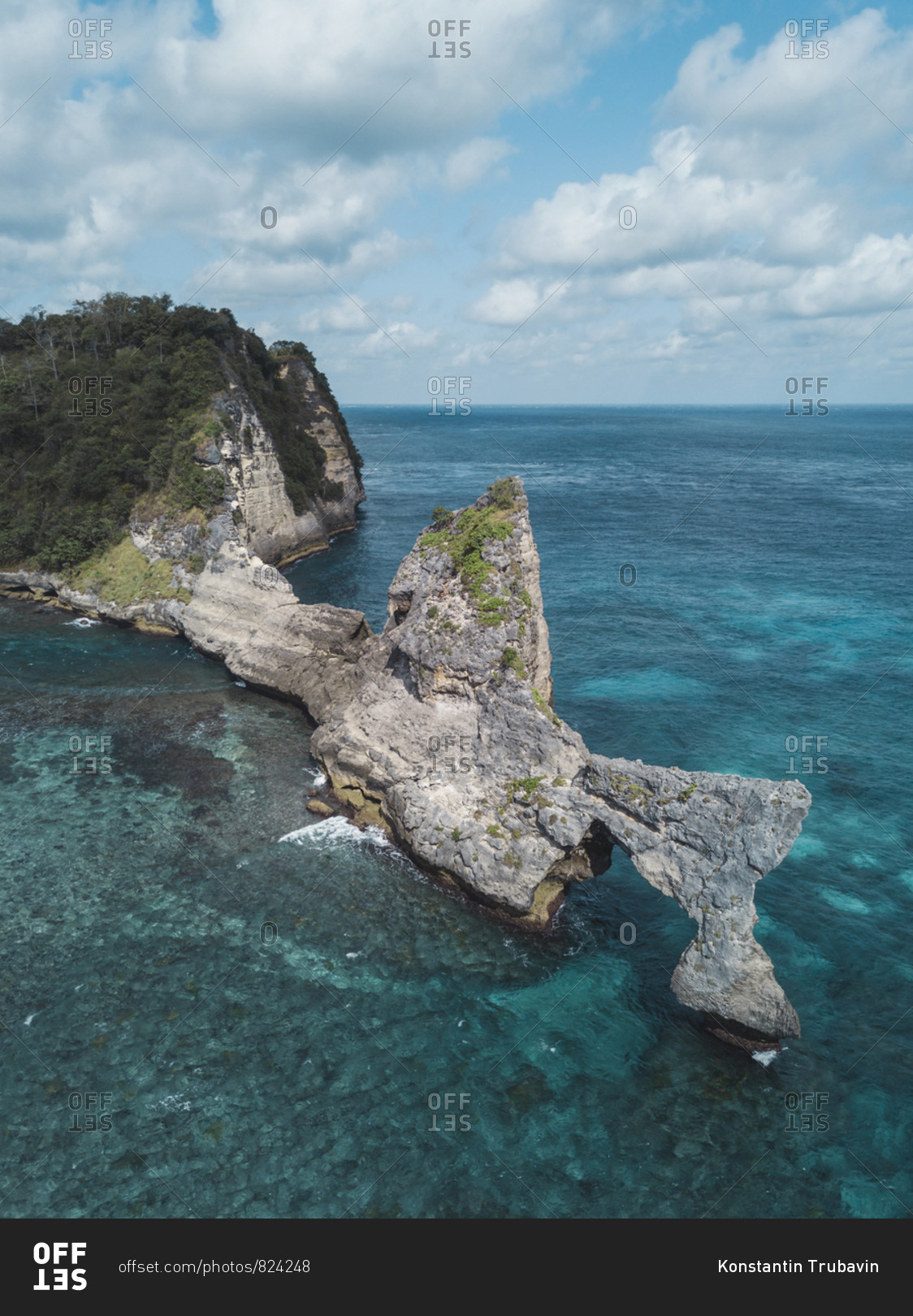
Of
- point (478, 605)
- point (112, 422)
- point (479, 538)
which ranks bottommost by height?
point (478, 605)

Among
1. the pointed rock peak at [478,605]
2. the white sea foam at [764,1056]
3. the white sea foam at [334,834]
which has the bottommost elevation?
the white sea foam at [764,1056]

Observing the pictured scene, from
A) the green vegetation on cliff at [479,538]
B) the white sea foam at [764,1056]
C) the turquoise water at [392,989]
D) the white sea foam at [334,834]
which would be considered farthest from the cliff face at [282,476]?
the white sea foam at [764,1056]

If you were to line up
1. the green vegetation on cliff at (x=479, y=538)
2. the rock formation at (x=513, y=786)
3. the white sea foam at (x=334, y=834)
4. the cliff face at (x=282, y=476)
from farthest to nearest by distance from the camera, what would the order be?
1. the cliff face at (x=282, y=476)
2. the white sea foam at (x=334, y=834)
3. the green vegetation on cliff at (x=479, y=538)
4. the rock formation at (x=513, y=786)

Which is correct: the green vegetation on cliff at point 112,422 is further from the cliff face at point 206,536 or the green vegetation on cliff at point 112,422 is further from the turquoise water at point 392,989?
the turquoise water at point 392,989

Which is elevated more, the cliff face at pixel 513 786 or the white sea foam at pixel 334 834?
the cliff face at pixel 513 786

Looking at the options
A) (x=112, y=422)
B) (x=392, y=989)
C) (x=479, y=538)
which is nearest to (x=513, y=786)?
(x=392, y=989)

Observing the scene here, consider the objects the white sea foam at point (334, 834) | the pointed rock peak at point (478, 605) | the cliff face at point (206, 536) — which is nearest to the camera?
the pointed rock peak at point (478, 605)

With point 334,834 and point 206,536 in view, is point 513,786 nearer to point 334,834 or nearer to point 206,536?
point 334,834

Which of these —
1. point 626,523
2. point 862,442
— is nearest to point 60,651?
point 626,523
